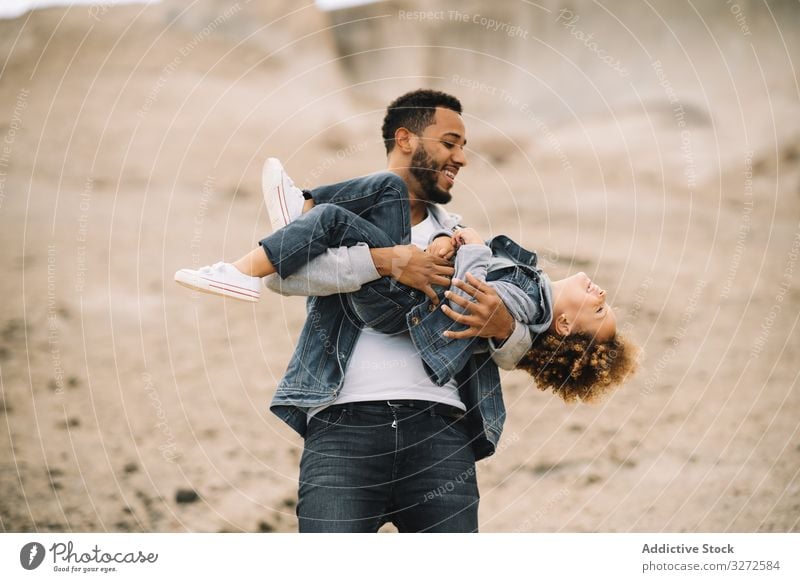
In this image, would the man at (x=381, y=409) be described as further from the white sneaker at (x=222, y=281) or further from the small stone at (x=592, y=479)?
the small stone at (x=592, y=479)

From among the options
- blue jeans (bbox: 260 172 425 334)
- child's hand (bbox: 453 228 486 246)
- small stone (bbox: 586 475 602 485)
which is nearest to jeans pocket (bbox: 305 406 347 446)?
blue jeans (bbox: 260 172 425 334)

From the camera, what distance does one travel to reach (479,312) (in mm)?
1812

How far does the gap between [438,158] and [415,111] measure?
0.12 metres

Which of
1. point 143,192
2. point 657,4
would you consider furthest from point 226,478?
point 657,4

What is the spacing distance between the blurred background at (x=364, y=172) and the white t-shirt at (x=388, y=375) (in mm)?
A: 1578

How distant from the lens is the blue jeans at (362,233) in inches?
72.4

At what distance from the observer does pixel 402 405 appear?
5.87ft

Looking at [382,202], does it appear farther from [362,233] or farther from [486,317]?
[486,317]

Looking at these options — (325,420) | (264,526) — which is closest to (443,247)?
(325,420)

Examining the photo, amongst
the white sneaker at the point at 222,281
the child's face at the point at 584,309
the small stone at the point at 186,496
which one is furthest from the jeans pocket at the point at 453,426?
the small stone at the point at 186,496

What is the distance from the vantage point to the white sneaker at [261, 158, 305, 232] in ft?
6.39
